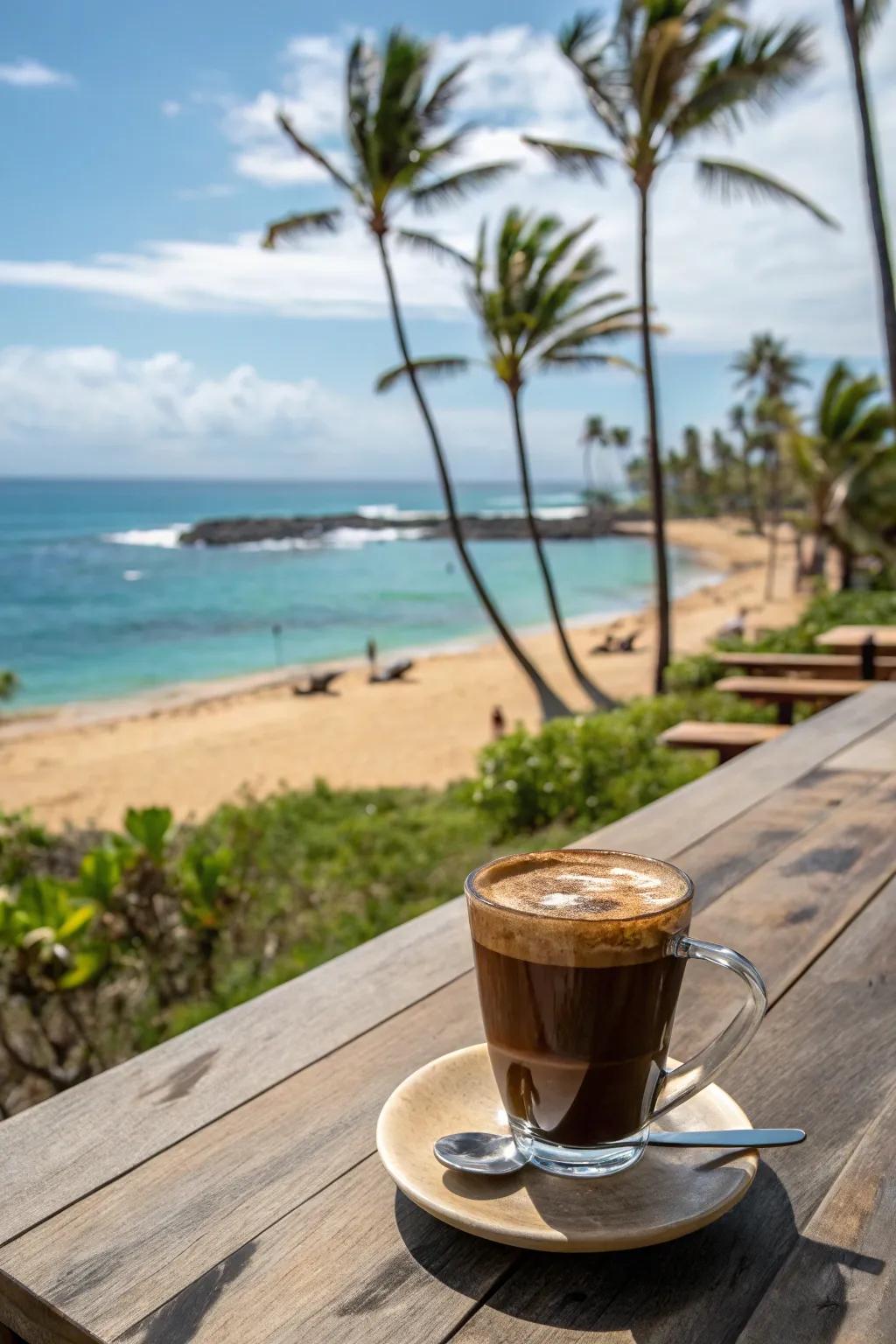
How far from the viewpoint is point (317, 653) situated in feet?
105

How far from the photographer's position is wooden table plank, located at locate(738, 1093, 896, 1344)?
0.72 meters

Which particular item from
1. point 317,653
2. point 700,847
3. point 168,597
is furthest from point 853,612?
point 168,597

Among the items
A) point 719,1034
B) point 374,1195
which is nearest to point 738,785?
point 719,1034

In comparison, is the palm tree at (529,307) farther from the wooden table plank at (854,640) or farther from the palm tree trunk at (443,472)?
the wooden table plank at (854,640)

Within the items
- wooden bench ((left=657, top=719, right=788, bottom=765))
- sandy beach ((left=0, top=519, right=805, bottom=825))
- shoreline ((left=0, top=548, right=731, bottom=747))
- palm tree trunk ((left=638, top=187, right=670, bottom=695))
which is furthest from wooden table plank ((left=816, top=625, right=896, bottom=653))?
shoreline ((left=0, top=548, right=731, bottom=747))

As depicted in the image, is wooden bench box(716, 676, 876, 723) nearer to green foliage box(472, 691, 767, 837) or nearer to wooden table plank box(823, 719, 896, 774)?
green foliage box(472, 691, 767, 837)

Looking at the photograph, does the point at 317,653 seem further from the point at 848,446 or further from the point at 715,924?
the point at 715,924

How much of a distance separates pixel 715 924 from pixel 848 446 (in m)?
25.7

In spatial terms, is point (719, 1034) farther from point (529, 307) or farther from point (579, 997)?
point (529, 307)

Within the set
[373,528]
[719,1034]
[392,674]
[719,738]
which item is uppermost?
[719,1034]

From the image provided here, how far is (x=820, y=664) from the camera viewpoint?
4852mm

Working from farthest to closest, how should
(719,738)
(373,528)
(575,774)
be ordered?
1. (373,528)
2. (575,774)
3. (719,738)

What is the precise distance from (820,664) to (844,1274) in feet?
14.3

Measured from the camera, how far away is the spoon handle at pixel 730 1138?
85cm
